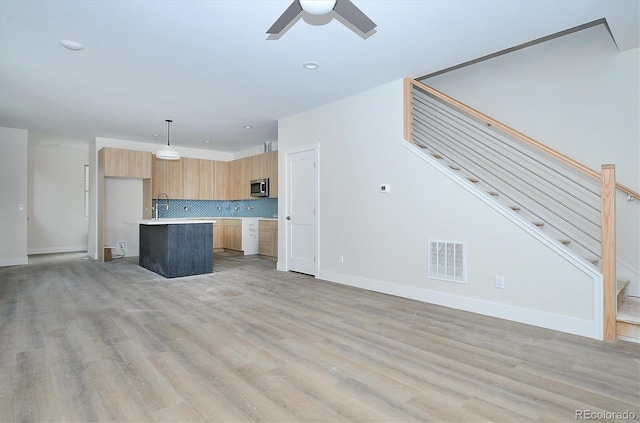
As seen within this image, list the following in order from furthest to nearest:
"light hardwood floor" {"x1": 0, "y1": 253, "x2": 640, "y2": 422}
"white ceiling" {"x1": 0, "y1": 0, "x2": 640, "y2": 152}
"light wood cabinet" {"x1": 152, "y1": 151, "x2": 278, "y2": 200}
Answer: "light wood cabinet" {"x1": 152, "y1": 151, "x2": 278, "y2": 200}, "white ceiling" {"x1": 0, "y1": 0, "x2": 640, "y2": 152}, "light hardwood floor" {"x1": 0, "y1": 253, "x2": 640, "y2": 422}

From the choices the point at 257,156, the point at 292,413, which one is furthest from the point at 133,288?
the point at 257,156

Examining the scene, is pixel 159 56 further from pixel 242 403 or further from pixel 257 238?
pixel 257 238

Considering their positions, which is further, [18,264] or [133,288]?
[18,264]

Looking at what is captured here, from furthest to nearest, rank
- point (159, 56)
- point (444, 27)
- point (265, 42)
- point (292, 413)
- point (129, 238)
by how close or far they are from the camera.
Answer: point (129, 238), point (159, 56), point (265, 42), point (444, 27), point (292, 413)

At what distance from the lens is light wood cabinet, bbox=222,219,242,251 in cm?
848

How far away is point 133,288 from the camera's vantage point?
4824mm

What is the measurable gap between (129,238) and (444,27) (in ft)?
26.1

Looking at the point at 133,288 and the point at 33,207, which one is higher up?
the point at 33,207

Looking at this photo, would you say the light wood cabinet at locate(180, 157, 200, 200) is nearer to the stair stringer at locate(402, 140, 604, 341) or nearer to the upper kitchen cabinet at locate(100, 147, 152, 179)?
the upper kitchen cabinet at locate(100, 147, 152, 179)

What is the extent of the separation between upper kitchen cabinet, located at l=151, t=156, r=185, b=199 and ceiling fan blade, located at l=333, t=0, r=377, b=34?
7057 mm

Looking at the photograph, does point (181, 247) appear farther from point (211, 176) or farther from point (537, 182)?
point (537, 182)

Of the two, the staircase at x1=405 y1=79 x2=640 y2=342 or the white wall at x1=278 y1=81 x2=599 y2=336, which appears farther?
the white wall at x1=278 y1=81 x2=599 y2=336

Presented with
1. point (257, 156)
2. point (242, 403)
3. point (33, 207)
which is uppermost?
point (257, 156)

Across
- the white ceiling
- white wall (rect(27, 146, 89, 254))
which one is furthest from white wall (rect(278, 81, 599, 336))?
white wall (rect(27, 146, 89, 254))
